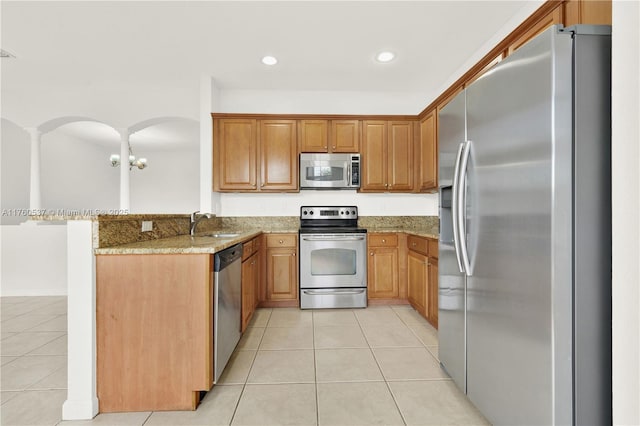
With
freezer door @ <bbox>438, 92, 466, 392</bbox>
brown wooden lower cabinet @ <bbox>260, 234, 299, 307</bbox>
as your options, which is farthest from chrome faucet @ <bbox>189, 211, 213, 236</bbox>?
freezer door @ <bbox>438, 92, 466, 392</bbox>

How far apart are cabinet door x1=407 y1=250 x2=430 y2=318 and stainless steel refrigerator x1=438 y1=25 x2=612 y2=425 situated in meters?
1.55

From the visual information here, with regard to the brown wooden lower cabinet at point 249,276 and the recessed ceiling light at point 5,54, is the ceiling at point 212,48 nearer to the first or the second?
the recessed ceiling light at point 5,54

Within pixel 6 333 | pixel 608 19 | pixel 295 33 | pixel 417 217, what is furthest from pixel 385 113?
pixel 6 333

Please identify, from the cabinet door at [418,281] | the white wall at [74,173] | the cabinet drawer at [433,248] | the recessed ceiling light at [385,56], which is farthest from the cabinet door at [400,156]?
the white wall at [74,173]

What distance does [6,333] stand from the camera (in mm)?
2566

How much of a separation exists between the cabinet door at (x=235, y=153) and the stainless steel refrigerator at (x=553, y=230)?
274cm

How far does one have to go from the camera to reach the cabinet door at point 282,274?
129 inches

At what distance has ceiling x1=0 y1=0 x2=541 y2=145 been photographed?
2.27m

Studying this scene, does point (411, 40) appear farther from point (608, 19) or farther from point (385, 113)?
point (608, 19)

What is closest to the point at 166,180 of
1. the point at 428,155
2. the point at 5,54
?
the point at 5,54

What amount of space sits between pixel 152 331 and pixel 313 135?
105 inches

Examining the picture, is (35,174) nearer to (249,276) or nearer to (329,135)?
(249,276)

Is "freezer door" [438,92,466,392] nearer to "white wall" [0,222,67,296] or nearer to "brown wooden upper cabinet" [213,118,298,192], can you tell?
"brown wooden upper cabinet" [213,118,298,192]

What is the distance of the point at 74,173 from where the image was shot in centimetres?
680
